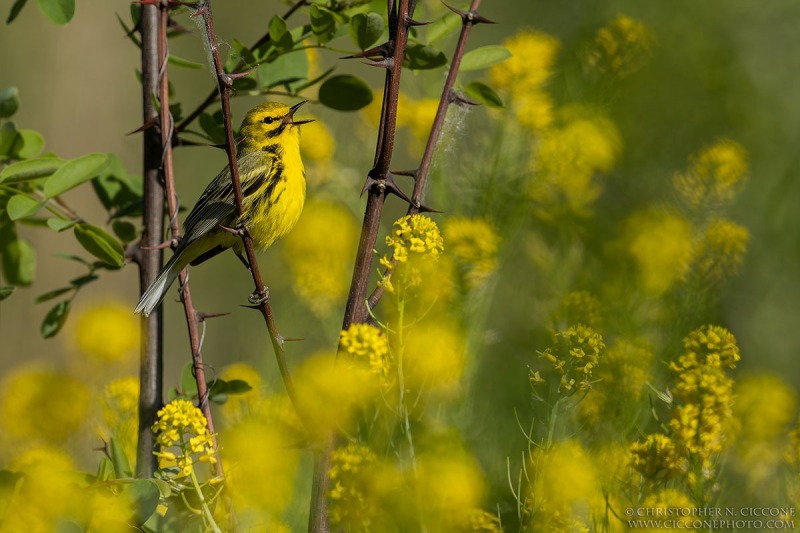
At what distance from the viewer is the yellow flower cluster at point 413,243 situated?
159 centimetres

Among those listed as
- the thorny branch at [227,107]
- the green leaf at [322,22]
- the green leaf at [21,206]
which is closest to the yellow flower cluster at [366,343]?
the thorny branch at [227,107]

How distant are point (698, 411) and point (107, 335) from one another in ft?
5.42

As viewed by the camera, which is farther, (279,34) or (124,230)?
(124,230)

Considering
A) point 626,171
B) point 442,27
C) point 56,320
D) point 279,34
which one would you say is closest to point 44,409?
point 56,320

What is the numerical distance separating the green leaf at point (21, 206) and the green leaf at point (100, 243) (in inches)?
3.8

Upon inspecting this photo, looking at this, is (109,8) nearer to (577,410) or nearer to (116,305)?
(116,305)

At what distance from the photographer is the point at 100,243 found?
1.96 m

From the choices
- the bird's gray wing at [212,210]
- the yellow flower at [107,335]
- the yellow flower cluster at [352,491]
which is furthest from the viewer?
the bird's gray wing at [212,210]

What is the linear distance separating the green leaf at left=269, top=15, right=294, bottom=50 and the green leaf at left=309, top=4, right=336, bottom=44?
2.2 inches

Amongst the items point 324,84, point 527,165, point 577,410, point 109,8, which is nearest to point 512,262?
point 527,165

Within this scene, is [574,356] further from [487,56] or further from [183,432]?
[487,56]

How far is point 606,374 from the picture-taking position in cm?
163

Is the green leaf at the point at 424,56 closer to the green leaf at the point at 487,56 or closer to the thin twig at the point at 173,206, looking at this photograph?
the green leaf at the point at 487,56

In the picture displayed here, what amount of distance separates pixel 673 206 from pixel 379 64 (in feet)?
3.41
